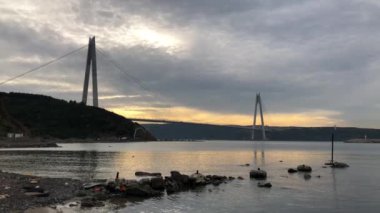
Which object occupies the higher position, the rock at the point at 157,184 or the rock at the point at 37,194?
the rock at the point at 157,184

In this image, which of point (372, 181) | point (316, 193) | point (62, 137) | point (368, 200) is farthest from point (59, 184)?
point (62, 137)

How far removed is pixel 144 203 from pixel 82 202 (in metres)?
4.25

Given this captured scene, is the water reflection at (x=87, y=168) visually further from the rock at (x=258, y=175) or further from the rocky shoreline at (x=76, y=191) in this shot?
the rock at (x=258, y=175)

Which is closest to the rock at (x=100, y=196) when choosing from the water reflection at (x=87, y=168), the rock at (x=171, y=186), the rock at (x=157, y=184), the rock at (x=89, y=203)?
the rock at (x=89, y=203)

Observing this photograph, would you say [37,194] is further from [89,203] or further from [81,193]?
[89,203]

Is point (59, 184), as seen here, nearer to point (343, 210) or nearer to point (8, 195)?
point (8, 195)

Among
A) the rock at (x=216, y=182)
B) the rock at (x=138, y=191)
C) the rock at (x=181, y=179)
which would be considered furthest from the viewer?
the rock at (x=216, y=182)

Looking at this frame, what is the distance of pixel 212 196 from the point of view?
34.9m

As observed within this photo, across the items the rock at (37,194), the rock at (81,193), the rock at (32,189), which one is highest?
the rock at (32,189)

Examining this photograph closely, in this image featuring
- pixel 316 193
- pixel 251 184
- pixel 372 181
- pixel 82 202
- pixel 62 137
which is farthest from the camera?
pixel 62 137

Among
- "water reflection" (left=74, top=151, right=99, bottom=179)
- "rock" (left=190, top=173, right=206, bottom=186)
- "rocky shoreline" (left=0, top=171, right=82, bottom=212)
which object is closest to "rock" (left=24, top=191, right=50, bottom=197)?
"rocky shoreline" (left=0, top=171, right=82, bottom=212)

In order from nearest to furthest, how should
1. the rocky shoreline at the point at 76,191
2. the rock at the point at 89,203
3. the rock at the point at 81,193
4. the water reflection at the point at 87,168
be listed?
the rocky shoreline at the point at 76,191
the rock at the point at 89,203
the rock at the point at 81,193
the water reflection at the point at 87,168

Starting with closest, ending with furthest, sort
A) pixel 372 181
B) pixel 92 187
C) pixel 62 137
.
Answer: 1. pixel 92 187
2. pixel 372 181
3. pixel 62 137

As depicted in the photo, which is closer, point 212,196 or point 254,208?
point 254,208
